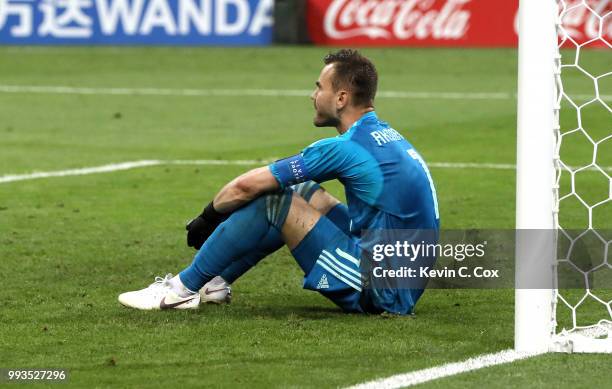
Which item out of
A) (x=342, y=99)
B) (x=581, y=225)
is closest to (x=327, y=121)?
(x=342, y=99)

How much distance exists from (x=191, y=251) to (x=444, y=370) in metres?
3.44

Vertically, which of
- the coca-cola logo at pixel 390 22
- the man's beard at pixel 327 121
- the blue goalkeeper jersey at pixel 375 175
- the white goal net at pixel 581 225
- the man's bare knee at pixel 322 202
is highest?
the man's beard at pixel 327 121

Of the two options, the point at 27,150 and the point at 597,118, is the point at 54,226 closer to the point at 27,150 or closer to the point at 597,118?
the point at 27,150

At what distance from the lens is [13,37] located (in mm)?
28594

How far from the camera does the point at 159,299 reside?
6.85 m

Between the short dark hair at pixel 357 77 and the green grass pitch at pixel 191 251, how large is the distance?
1.00 meters

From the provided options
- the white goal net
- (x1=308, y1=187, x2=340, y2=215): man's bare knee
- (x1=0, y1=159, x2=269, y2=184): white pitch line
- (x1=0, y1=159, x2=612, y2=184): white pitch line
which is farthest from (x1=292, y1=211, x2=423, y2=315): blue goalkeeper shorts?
(x1=0, y1=159, x2=612, y2=184): white pitch line

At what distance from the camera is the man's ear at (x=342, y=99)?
6613mm

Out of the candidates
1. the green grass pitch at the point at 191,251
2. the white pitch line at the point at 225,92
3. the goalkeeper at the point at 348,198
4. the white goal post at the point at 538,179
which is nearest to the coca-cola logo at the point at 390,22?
the green grass pitch at the point at 191,251

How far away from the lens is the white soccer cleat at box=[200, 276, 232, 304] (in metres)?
6.91

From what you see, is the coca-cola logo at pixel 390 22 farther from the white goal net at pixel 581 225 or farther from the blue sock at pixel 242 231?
the blue sock at pixel 242 231

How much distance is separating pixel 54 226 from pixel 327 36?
61.6ft

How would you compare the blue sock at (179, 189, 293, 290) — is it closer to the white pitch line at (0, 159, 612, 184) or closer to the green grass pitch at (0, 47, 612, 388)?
the green grass pitch at (0, 47, 612, 388)

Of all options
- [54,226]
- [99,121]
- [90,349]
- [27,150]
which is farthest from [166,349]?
[99,121]
